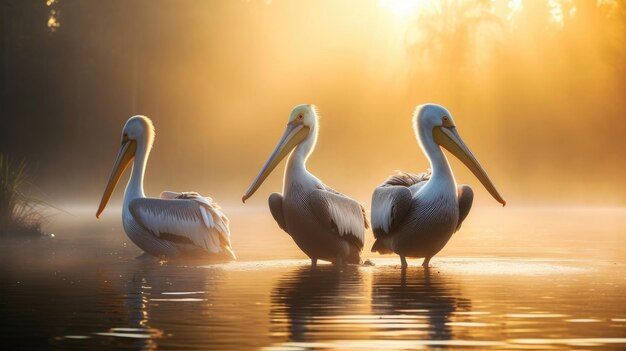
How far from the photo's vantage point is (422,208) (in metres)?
10.6

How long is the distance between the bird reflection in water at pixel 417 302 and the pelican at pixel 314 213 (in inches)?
20.7

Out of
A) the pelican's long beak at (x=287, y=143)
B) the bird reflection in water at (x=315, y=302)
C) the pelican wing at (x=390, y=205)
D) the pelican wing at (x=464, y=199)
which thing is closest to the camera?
the bird reflection in water at (x=315, y=302)

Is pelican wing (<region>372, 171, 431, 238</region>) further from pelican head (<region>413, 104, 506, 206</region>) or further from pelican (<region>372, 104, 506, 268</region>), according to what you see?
pelican head (<region>413, 104, 506, 206</region>)

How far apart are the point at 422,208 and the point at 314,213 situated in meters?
0.97

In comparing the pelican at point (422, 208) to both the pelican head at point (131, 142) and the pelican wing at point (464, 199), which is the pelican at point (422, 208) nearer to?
the pelican wing at point (464, 199)

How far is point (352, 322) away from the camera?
7.36 meters

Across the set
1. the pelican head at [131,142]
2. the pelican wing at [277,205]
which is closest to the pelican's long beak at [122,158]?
the pelican head at [131,142]

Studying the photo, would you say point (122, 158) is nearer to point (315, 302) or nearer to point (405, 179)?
point (405, 179)

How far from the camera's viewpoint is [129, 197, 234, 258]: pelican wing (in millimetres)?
12039

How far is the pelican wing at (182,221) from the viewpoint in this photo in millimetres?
12039

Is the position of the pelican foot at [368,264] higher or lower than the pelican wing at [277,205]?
lower

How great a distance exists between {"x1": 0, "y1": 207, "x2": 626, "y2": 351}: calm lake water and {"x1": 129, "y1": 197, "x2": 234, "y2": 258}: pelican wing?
0.32 meters

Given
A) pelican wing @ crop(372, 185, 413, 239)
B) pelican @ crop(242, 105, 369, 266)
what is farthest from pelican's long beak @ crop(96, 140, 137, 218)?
pelican wing @ crop(372, 185, 413, 239)

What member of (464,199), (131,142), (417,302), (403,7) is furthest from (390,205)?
(403,7)
